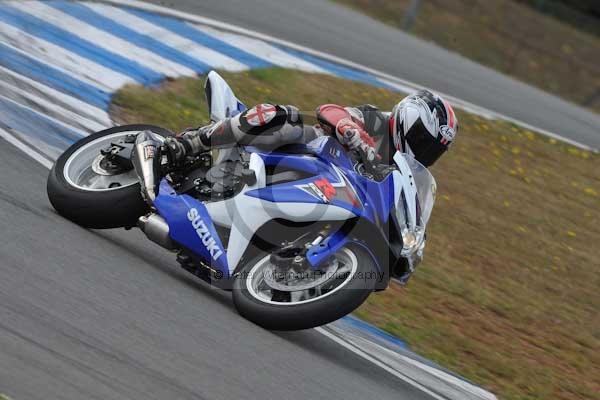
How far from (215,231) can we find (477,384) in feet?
7.00

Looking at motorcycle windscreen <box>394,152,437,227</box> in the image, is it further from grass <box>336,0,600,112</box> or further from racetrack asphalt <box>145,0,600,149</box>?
grass <box>336,0,600,112</box>

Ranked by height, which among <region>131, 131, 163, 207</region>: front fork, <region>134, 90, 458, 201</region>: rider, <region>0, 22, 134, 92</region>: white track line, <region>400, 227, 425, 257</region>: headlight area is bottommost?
<region>0, 22, 134, 92</region>: white track line

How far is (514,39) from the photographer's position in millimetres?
23938

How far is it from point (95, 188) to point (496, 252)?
16.3 ft

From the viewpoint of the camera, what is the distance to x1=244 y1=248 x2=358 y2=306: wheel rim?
19.6 ft

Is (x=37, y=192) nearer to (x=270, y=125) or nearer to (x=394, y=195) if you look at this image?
(x=270, y=125)

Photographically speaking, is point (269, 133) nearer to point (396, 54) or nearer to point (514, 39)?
point (396, 54)

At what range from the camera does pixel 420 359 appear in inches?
286

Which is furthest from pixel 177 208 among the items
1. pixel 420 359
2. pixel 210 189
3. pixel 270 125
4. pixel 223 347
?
pixel 420 359

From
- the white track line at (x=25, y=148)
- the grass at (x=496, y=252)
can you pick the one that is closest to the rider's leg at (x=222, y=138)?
the white track line at (x=25, y=148)

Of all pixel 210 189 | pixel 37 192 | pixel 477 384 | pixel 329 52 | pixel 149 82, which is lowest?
pixel 329 52

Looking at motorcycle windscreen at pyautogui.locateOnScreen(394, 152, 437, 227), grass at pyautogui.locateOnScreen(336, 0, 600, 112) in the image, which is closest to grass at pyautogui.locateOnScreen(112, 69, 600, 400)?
motorcycle windscreen at pyautogui.locateOnScreen(394, 152, 437, 227)

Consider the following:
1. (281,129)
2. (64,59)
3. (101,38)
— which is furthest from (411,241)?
(101,38)

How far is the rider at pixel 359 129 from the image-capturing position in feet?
20.5
